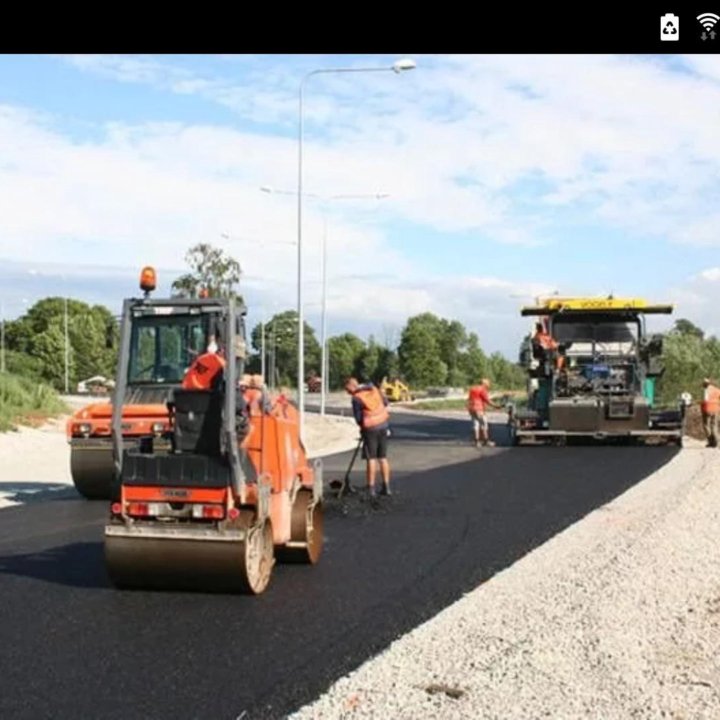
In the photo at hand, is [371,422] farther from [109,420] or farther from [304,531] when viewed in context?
[304,531]

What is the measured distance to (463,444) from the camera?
27141mm

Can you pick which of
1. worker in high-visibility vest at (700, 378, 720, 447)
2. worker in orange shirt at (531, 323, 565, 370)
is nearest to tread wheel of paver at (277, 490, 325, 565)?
worker in orange shirt at (531, 323, 565, 370)

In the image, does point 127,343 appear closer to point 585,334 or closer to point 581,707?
point 581,707

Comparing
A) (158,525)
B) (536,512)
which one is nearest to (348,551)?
(158,525)

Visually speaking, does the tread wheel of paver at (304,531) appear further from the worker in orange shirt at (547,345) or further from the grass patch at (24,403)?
the grass patch at (24,403)

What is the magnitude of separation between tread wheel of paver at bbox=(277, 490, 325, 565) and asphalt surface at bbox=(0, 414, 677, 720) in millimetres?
→ 118

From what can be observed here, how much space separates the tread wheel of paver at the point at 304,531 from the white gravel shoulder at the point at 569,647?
1.65 m

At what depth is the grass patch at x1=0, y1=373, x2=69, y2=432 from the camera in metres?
28.3

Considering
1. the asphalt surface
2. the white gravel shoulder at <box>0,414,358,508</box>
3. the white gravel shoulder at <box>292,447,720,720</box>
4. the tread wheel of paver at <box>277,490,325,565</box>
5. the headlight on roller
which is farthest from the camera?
the white gravel shoulder at <box>0,414,358,508</box>

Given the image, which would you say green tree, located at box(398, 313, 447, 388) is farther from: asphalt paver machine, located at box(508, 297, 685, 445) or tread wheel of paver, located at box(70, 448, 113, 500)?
tread wheel of paver, located at box(70, 448, 113, 500)

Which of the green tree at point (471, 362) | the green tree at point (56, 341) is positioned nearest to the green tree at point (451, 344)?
the green tree at point (471, 362)

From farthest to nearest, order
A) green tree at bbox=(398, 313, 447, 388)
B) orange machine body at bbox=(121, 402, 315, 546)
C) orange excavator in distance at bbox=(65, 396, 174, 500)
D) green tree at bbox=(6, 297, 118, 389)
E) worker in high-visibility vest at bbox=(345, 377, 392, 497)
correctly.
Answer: green tree at bbox=(398, 313, 447, 388) < green tree at bbox=(6, 297, 118, 389) < worker in high-visibility vest at bbox=(345, 377, 392, 497) < orange excavator in distance at bbox=(65, 396, 174, 500) < orange machine body at bbox=(121, 402, 315, 546)

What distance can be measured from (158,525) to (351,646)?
76.3 inches

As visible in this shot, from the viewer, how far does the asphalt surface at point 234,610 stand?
568 centimetres
